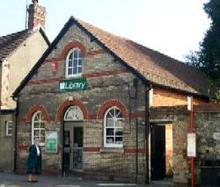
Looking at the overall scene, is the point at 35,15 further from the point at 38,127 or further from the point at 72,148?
the point at 72,148

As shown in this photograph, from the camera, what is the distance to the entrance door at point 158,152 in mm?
20734

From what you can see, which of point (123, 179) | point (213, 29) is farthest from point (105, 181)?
point (213, 29)

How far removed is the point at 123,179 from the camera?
20.5 metres

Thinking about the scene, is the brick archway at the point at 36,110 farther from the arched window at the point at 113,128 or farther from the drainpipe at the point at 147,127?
the drainpipe at the point at 147,127

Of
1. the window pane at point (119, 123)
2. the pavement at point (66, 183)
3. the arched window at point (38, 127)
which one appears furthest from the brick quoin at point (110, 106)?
the arched window at point (38, 127)

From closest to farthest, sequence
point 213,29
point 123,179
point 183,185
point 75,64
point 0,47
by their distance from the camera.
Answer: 1. point 183,185
2. point 123,179
3. point 75,64
4. point 0,47
5. point 213,29

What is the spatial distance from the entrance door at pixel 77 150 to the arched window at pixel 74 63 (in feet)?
9.31

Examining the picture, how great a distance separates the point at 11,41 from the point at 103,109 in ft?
44.9

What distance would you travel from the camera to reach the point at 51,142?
24.1 m

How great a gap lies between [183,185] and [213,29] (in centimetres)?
1990

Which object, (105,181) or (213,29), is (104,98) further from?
(213,29)

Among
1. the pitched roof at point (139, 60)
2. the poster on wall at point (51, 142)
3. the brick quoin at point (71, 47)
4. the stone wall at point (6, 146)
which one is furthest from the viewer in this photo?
the stone wall at point (6, 146)

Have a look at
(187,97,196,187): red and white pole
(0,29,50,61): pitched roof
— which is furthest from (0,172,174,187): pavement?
(0,29,50,61): pitched roof

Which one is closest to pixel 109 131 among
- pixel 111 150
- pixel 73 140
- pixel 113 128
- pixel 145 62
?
pixel 113 128
